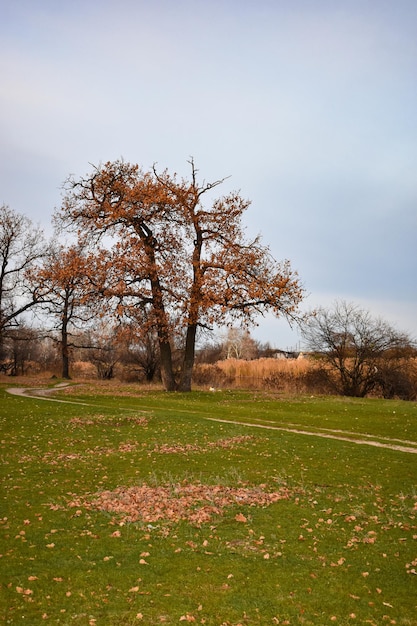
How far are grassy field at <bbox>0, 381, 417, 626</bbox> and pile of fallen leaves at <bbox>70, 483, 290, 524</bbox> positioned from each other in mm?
38

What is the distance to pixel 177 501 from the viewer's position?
31.1 feet

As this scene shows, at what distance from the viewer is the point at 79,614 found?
18.5 ft

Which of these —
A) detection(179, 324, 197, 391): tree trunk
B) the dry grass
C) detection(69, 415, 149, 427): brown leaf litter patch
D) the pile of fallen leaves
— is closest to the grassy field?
the pile of fallen leaves

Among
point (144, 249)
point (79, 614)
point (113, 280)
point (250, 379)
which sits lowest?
point (79, 614)

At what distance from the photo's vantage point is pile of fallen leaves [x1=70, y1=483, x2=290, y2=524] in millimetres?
8844

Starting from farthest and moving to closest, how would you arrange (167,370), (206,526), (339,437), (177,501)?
1. (167,370)
2. (339,437)
3. (177,501)
4. (206,526)

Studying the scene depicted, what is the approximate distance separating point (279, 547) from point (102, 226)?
25.3m

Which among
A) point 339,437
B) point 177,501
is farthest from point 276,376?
point 177,501

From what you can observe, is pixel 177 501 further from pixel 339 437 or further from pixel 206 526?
pixel 339 437

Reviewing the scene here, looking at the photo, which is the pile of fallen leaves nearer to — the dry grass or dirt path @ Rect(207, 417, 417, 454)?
dirt path @ Rect(207, 417, 417, 454)

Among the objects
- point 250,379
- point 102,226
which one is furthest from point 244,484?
point 250,379

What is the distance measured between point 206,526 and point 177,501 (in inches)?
46.7

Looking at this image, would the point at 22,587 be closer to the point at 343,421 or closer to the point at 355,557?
the point at 355,557

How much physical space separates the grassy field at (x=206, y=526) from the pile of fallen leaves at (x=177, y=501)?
0.12ft
